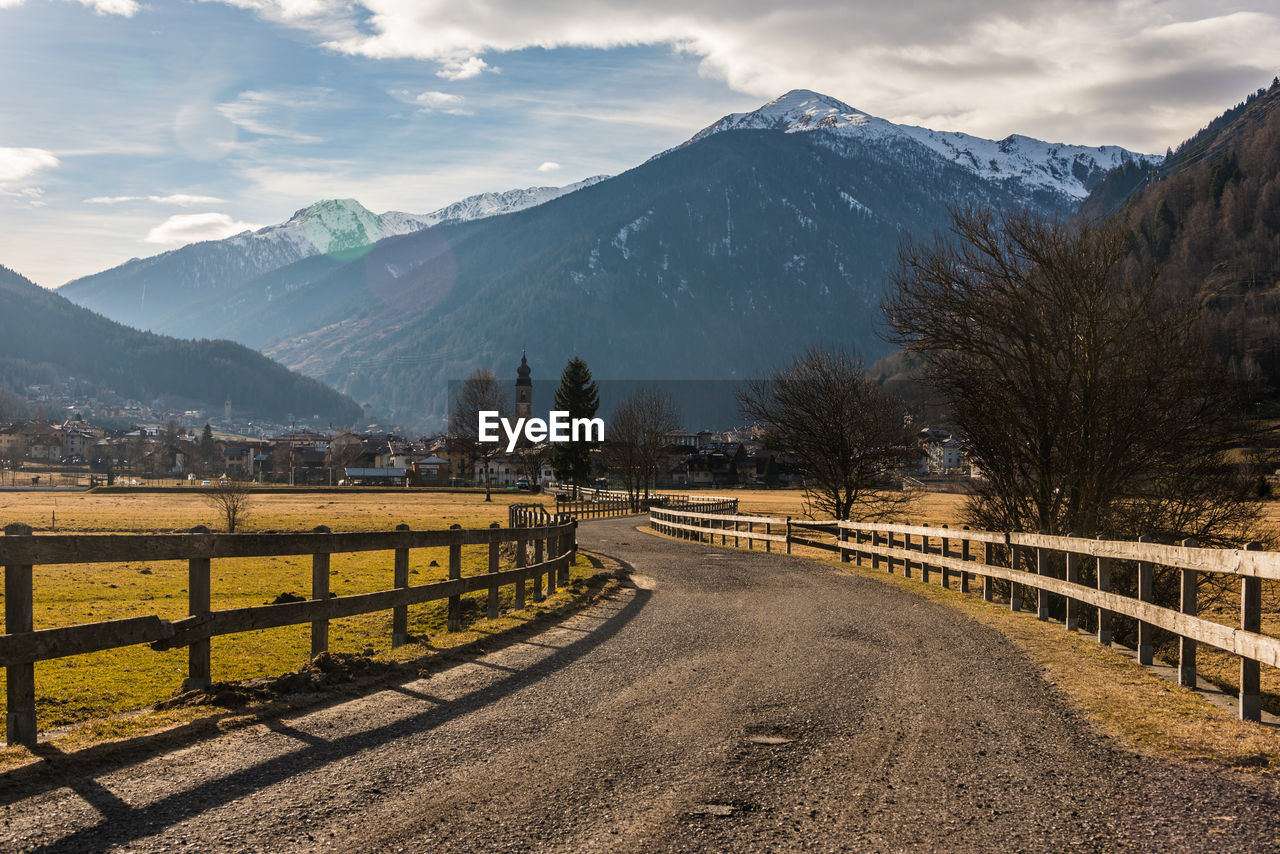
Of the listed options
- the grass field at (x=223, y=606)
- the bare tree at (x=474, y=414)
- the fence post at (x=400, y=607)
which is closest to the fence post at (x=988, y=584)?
the grass field at (x=223, y=606)

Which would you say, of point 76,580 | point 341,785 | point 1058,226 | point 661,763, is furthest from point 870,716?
point 76,580

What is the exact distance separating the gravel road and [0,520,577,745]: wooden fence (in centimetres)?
85

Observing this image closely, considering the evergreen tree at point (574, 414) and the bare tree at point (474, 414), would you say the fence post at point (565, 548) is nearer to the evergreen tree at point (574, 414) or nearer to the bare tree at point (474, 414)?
the evergreen tree at point (574, 414)

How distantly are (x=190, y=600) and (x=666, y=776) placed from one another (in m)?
4.59

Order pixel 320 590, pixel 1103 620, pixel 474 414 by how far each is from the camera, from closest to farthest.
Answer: pixel 320 590, pixel 1103 620, pixel 474 414

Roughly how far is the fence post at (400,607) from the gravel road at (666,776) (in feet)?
4.92

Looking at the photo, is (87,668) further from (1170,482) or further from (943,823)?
(1170,482)

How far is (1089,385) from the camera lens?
19.5 m

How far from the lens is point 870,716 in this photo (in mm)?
8211

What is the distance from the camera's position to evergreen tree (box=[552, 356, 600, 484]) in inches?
4094

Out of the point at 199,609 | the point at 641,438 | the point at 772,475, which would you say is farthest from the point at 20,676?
the point at 772,475

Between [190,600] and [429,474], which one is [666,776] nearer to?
[190,600]

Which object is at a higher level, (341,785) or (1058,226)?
(1058,226)

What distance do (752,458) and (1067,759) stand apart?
190m
